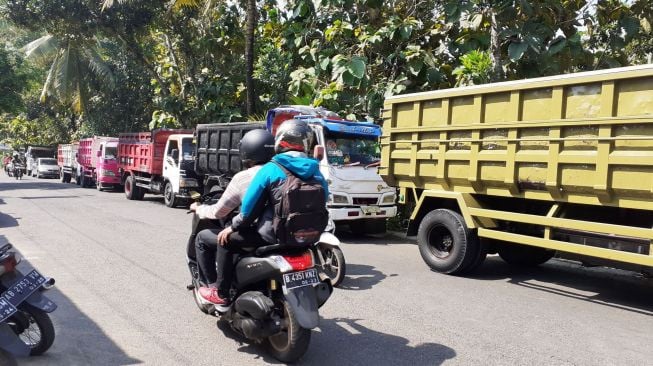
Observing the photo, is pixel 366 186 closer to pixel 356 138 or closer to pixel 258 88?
pixel 356 138

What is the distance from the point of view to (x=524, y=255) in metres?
8.18

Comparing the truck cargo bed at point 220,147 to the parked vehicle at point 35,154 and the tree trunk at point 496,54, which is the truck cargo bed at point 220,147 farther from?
the parked vehicle at point 35,154

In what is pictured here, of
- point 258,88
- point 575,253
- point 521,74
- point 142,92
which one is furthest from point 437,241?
point 142,92

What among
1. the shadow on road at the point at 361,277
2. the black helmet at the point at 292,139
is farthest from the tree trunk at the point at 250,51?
the black helmet at the point at 292,139

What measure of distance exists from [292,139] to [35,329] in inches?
96.7

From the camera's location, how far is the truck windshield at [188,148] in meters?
16.3

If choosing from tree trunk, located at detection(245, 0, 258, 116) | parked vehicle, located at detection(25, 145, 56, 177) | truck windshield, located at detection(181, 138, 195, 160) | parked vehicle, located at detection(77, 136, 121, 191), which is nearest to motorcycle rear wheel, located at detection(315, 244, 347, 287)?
truck windshield, located at detection(181, 138, 195, 160)

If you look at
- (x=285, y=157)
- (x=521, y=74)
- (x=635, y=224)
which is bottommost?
(x=635, y=224)

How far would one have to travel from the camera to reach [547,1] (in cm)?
1167

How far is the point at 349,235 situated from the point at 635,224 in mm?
6382

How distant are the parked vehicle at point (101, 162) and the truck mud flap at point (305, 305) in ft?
69.6

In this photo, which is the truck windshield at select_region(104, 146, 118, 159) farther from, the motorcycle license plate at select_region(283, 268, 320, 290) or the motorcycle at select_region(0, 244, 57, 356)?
the motorcycle license plate at select_region(283, 268, 320, 290)

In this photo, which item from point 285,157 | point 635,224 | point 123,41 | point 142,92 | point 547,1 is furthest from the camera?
point 142,92

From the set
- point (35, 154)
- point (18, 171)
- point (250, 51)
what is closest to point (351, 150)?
point (250, 51)
